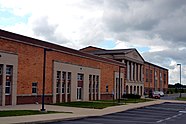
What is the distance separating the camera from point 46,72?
40.2 m

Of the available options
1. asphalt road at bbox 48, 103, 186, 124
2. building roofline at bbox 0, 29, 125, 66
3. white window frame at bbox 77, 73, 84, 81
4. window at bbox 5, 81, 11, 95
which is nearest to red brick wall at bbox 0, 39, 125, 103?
building roofline at bbox 0, 29, 125, 66

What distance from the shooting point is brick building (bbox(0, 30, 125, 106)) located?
1319 inches

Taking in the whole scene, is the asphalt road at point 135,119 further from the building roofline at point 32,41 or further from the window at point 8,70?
the building roofline at point 32,41

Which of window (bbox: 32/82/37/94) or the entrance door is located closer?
window (bbox: 32/82/37/94)

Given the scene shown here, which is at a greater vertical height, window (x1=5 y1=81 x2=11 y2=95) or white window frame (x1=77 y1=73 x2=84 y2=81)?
white window frame (x1=77 y1=73 x2=84 y2=81)

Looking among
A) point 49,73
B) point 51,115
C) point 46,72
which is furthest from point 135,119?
point 49,73

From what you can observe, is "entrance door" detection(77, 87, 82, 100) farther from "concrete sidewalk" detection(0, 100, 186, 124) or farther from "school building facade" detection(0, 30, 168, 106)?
"concrete sidewalk" detection(0, 100, 186, 124)

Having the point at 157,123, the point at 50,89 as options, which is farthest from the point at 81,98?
the point at 157,123

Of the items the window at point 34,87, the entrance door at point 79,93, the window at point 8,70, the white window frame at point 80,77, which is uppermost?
the window at point 8,70

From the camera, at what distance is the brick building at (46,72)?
3350 cm

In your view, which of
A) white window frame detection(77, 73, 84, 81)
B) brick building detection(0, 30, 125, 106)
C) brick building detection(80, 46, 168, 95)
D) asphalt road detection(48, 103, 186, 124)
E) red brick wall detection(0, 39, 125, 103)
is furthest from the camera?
brick building detection(80, 46, 168, 95)

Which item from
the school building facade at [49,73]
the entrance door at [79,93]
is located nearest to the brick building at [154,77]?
the school building facade at [49,73]

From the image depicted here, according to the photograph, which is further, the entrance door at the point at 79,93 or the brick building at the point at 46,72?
the entrance door at the point at 79,93

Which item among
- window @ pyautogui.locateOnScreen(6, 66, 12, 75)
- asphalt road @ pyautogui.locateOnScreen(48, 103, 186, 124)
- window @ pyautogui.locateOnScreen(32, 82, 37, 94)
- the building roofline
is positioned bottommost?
asphalt road @ pyautogui.locateOnScreen(48, 103, 186, 124)
